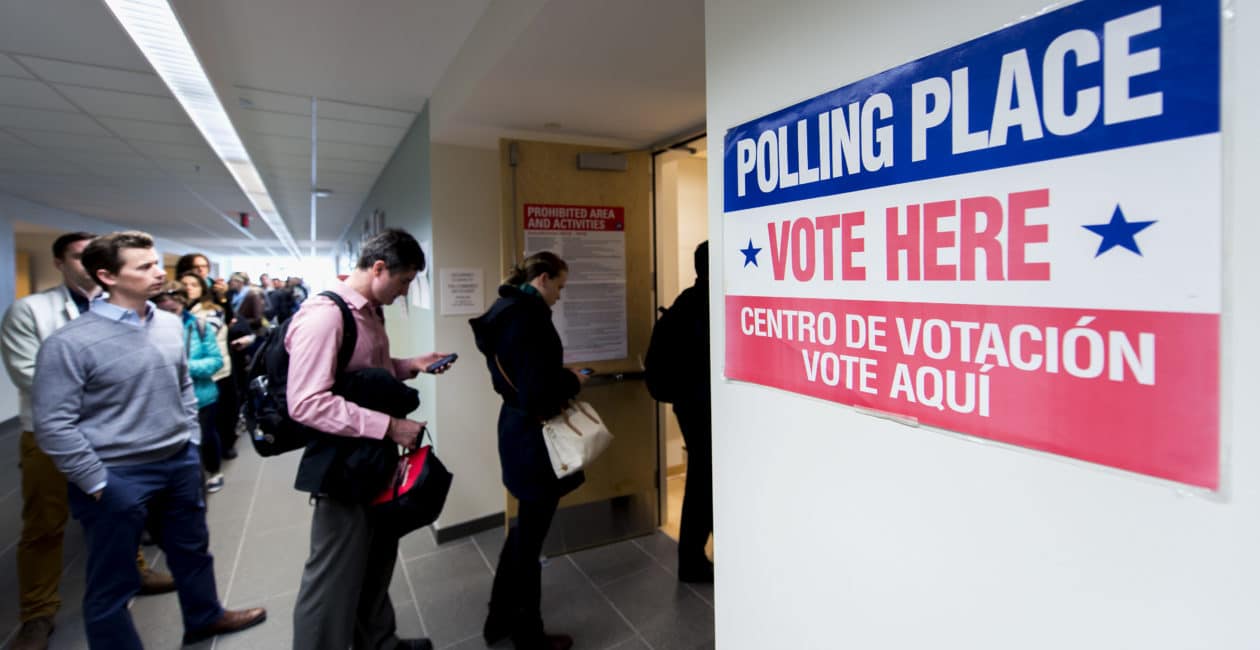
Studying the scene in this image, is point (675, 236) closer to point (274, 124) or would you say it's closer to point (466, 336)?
point (466, 336)

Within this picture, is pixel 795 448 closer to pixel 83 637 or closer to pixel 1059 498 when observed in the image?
pixel 1059 498

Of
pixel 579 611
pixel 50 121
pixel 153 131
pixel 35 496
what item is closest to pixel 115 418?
pixel 35 496

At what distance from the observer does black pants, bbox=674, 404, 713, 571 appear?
8.34 feet

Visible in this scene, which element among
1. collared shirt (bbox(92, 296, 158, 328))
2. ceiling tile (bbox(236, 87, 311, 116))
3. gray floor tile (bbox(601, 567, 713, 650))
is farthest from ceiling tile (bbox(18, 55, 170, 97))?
gray floor tile (bbox(601, 567, 713, 650))

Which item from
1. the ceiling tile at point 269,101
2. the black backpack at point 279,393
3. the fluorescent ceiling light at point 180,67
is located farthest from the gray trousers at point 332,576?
the ceiling tile at point 269,101

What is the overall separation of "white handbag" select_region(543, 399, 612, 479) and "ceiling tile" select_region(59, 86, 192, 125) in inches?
117

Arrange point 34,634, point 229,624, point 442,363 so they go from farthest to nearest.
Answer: point 229,624 → point 34,634 → point 442,363

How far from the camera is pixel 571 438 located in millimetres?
2152

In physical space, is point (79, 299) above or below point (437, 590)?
above

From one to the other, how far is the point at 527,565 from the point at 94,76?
10.4 feet

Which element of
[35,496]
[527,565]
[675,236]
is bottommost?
[527,565]

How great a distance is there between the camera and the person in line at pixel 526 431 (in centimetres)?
208

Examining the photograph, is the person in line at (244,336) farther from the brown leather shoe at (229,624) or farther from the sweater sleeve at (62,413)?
the sweater sleeve at (62,413)

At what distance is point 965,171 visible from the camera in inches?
28.4
